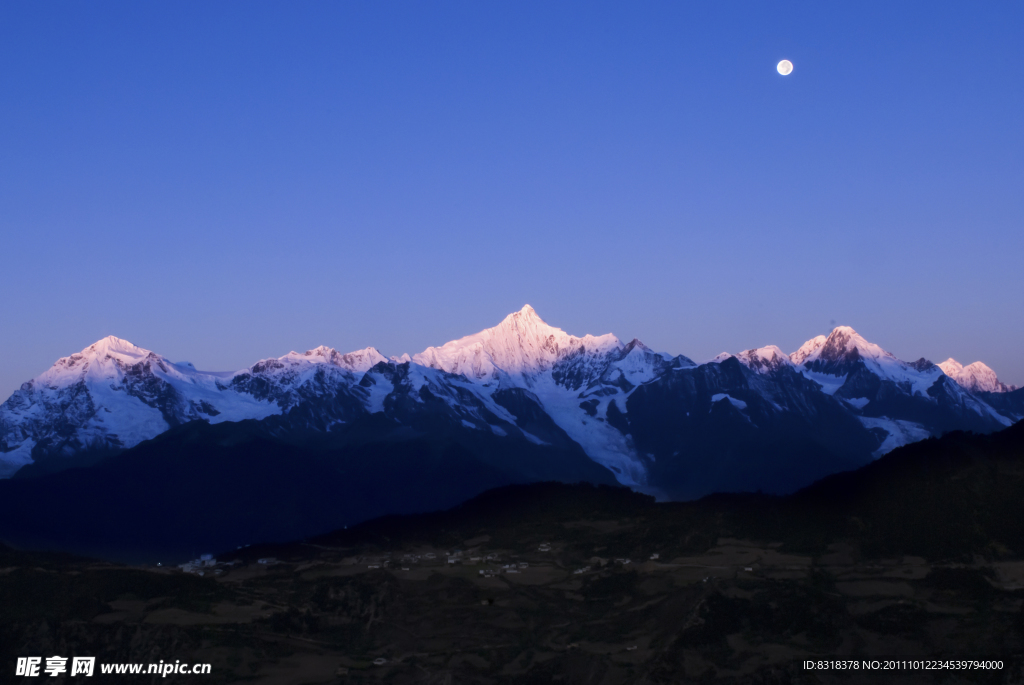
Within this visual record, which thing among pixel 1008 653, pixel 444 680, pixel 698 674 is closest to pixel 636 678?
pixel 698 674

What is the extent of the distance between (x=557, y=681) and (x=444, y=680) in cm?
1814

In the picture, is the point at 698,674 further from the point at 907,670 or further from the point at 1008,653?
Result: the point at 1008,653

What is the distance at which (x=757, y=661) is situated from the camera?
200m

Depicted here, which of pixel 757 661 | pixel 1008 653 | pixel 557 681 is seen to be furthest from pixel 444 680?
pixel 1008 653

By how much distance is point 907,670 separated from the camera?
7653 inches

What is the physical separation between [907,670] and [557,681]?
5485cm

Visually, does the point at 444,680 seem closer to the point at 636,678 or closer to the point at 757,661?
the point at 636,678

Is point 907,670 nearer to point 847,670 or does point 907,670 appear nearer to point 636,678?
point 847,670

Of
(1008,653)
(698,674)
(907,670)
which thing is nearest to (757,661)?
(698,674)

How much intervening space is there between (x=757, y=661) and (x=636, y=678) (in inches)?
777

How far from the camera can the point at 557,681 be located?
199 meters

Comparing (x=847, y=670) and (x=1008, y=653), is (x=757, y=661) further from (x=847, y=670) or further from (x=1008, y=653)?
(x=1008, y=653)

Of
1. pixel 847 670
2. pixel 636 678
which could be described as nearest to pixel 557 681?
pixel 636 678

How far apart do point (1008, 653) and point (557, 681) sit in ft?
234
